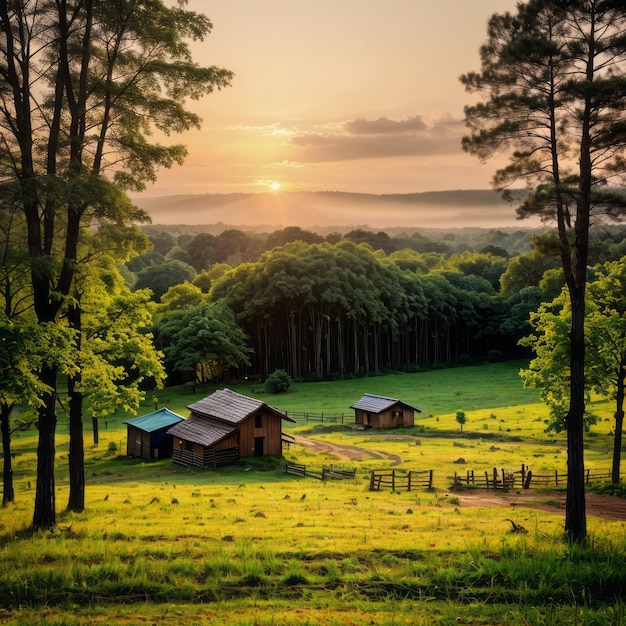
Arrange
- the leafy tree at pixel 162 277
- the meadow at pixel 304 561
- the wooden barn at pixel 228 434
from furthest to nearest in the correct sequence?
the leafy tree at pixel 162 277 → the wooden barn at pixel 228 434 → the meadow at pixel 304 561

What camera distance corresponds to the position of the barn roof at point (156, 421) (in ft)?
152

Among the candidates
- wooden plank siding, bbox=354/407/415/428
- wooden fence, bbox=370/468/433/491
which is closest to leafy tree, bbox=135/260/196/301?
wooden plank siding, bbox=354/407/415/428

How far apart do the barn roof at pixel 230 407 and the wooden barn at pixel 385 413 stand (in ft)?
44.7

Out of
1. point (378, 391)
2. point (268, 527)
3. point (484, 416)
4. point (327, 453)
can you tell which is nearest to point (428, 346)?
point (378, 391)

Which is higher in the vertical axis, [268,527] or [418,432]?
[268,527]

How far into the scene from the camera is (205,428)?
44.0 meters

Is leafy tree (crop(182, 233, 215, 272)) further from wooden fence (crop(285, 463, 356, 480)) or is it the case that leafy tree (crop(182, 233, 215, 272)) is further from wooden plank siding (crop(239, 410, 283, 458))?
wooden fence (crop(285, 463, 356, 480))

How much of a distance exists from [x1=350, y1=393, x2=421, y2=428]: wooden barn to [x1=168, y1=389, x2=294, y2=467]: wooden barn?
15.1 meters

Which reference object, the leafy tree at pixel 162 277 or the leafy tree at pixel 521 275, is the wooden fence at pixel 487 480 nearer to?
the leafy tree at pixel 521 275

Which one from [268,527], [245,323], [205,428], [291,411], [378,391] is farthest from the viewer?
A: [245,323]

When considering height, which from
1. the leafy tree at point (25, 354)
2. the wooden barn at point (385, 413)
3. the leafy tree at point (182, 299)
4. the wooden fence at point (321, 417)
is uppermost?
the leafy tree at point (182, 299)

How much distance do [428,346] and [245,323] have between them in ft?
119

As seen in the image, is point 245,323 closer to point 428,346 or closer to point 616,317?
point 428,346

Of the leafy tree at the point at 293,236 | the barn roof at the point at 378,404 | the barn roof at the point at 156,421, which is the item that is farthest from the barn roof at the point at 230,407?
the leafy tree at the point at 293,236
